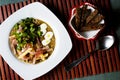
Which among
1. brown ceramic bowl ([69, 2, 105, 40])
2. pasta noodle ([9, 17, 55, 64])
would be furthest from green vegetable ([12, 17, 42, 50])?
brown ceramic bowl ([69, 2, 105, 40])

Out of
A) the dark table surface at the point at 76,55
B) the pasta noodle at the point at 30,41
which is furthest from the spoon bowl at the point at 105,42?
the pasta noodle at the point at 30,41

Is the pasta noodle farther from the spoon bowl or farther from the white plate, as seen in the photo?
the spoon bowl

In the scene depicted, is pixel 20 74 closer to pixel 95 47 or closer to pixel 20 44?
pixel 20 44

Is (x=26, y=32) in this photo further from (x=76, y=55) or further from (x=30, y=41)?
(x=76, y=55)

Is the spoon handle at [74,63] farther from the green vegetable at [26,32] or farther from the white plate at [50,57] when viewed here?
the green vegetable at [26,32]

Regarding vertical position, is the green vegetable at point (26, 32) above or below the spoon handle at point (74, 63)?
above

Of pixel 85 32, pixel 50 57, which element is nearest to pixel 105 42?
pixel 85 32
